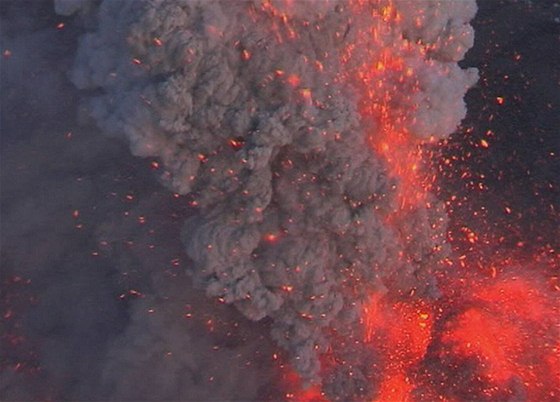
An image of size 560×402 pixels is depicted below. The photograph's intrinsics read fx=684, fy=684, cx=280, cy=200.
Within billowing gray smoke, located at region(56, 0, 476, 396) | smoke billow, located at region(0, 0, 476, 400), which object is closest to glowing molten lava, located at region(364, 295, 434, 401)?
smoke billow, located at region(0, 0, 476, 400)

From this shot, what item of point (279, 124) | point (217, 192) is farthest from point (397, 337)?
point (279, 124)

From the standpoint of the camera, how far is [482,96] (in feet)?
20.0

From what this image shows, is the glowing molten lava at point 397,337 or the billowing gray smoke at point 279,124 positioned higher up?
the billowing gray smoke at point 279,124

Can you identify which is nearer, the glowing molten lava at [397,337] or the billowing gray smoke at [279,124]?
the billowing gray smoke at [279,124]

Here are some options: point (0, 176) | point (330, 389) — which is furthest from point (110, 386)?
point (0, 176)

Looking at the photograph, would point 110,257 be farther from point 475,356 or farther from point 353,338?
point 475,356

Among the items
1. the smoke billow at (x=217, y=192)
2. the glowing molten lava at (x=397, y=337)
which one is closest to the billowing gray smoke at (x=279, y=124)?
the smoke billow at (x=217, y=192)

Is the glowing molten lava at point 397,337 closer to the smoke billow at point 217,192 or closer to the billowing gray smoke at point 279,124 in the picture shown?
the smoke billow at point 217,192

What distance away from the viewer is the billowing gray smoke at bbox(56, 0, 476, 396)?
12.3ft

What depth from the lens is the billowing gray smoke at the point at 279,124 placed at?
376cm

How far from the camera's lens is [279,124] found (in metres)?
3.70

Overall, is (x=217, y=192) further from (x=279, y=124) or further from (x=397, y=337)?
(x=397, y=337)

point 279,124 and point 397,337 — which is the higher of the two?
point 279,124

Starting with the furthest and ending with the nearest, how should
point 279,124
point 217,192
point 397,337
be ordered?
point 397,337 → point 217,192 → point 279,124
